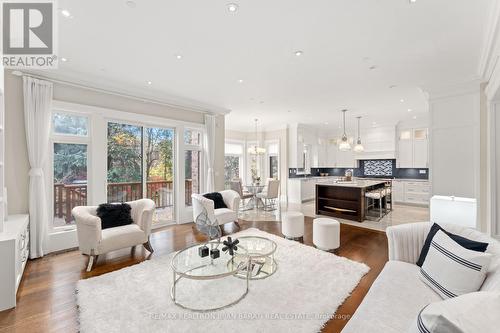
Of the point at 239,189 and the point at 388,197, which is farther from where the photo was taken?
the point at 388,197

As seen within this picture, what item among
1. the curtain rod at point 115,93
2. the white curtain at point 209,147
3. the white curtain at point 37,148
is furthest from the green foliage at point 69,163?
the white curtain at point 209,147

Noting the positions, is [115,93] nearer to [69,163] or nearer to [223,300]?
[69,163]

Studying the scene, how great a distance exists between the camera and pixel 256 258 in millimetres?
2812

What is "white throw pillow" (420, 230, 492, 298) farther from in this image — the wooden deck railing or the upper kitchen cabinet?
the upper kitchen cabinet

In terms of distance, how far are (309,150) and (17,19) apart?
8556 mm

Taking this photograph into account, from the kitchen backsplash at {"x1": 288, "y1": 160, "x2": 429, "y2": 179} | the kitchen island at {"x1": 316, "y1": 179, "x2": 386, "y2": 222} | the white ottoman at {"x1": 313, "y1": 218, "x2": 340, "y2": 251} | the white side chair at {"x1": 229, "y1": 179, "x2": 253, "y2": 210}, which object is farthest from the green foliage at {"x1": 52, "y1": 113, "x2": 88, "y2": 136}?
the kitchen backsplash at {"x1": 288, "y1": 160, "x2": 429, "y2": 179}

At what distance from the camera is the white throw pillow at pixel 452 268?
4.78 ft

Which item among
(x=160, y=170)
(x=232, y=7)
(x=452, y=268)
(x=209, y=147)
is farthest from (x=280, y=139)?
(x=452, y=268)

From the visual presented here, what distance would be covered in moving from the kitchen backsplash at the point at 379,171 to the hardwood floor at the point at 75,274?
4.64 meters

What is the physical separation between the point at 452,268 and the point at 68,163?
17.1 feet

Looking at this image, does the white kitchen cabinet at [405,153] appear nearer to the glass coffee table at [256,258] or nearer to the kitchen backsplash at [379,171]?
the kitchen backsplash at [379,171]

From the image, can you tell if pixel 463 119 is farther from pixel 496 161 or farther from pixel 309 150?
pixel 309 150

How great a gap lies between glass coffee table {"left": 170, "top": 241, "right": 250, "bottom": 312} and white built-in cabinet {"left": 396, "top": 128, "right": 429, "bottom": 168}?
7.48m

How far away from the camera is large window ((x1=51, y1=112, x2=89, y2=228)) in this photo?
3.81 m
